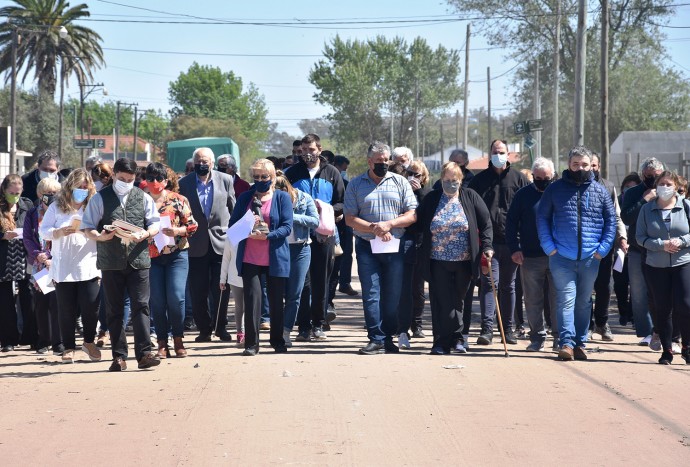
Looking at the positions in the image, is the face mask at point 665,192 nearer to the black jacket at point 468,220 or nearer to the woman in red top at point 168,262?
the black jacket at point 468,220

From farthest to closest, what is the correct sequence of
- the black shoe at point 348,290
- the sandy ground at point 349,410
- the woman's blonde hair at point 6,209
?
the black shoe at point 348,290, the woman's blonde hair at point 6,209, the sandy ground at point 349,410

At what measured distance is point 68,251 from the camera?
36.6 ft

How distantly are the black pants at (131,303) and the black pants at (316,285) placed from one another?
2.35m

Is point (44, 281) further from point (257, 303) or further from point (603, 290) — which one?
point (603, 290)

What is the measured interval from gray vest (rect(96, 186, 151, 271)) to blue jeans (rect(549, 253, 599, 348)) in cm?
402

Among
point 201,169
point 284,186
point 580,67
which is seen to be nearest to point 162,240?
point 284,186

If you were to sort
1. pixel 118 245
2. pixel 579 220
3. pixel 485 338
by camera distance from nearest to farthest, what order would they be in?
pixel 118 245 → pixel 579 220 → pixel 485 338

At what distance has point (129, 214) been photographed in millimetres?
10625

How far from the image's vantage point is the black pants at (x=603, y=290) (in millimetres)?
13328

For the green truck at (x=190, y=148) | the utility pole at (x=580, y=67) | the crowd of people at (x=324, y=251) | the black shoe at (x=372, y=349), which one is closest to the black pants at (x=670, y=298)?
the crowd of people at (x=324, y=251)

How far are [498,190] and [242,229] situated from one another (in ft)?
10.2

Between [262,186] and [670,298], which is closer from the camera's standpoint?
[670,298]

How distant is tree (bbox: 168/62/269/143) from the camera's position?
5379 inches

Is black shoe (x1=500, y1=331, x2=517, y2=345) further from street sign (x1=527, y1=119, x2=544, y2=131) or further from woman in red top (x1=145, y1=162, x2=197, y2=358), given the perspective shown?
street sign (x1=527, y1=119, x2=544, y2=131)
